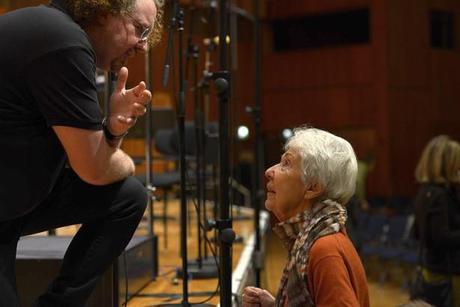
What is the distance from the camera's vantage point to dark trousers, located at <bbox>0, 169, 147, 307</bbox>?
187cm

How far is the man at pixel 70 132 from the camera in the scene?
1647 mm

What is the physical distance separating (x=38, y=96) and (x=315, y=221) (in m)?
0.78

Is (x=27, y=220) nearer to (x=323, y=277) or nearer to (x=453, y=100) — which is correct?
(x=323, y=277)

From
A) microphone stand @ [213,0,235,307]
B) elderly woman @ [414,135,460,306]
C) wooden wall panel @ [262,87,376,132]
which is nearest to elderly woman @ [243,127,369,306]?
microphone stand @ [213,0,235,307]

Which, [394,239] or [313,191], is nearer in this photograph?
[313,191]

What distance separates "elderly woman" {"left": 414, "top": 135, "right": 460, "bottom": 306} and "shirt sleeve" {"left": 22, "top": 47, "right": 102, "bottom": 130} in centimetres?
281

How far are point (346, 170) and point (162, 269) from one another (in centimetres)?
216

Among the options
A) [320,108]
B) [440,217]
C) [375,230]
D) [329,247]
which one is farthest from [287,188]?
[320,108]

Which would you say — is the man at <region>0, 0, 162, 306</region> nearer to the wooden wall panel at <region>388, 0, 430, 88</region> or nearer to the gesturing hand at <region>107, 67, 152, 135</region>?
the gesturing hand at <region>107, 67, 152, 135</region>

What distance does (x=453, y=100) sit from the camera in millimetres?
13664

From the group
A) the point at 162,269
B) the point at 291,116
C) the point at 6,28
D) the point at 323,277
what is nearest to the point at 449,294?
the point at 162,269

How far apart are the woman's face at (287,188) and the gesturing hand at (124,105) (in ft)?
1.37

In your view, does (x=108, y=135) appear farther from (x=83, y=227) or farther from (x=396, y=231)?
(x=396, y=231)

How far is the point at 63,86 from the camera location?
164cm
